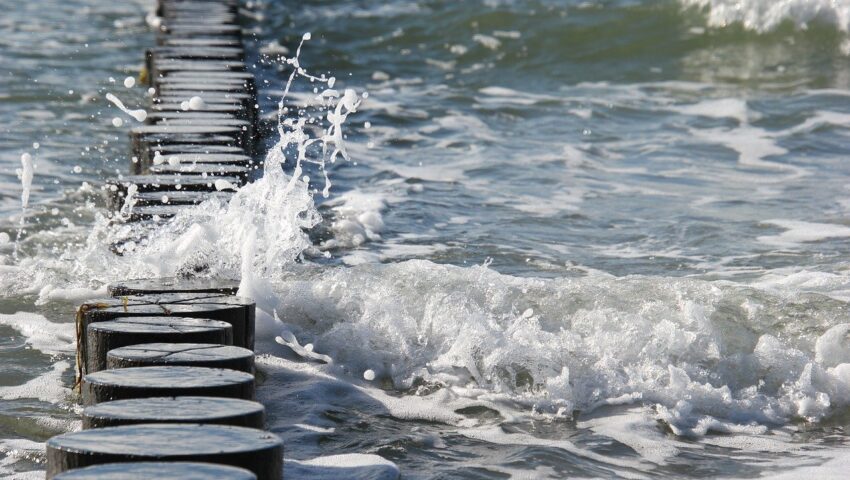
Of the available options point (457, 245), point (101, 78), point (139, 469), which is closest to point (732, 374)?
point (457, 245)

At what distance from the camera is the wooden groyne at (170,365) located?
2.81 metres

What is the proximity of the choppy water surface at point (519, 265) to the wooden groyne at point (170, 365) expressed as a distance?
1.37 ft

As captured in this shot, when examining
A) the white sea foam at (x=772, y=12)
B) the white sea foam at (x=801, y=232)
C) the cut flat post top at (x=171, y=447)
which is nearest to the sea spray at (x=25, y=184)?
the cut flat post top at (x=171, y=447)

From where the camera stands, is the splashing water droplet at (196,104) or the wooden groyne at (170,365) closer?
the wooden groyne at (170,365)

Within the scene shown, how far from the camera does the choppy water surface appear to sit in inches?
173

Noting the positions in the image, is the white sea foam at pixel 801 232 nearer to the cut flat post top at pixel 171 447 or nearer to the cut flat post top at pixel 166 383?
the cut flat post top at pixel 166 383

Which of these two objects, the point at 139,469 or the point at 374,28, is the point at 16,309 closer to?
the point at 139,469

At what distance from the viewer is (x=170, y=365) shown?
11.5 ft

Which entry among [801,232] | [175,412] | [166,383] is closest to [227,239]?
[166,383]

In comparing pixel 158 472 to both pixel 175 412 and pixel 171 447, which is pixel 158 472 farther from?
pixel 175 412

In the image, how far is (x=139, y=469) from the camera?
272cm

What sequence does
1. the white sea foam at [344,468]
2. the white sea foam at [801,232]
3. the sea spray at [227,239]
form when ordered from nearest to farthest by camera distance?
the white sea foam at [344,468] < the sea spray at [227,239] < the white sea foam at [801,232]

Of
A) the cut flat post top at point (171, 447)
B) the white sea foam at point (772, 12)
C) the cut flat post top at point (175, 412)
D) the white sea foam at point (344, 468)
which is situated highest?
the white sea foam at point (772, 12)

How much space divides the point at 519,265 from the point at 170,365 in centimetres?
326
